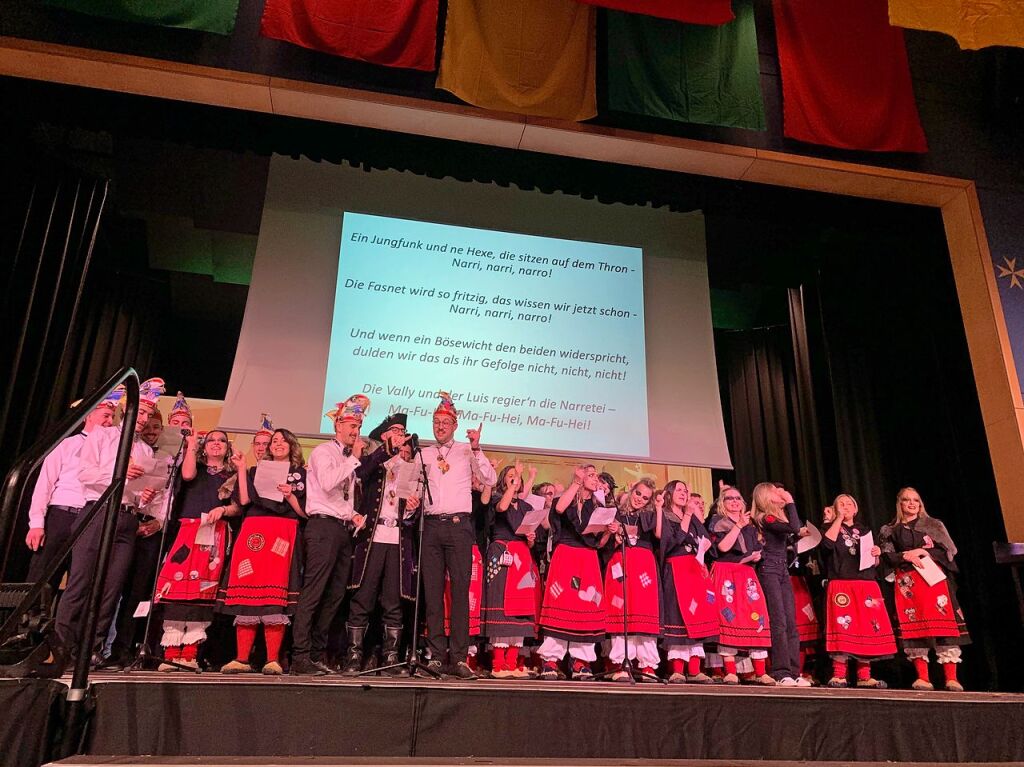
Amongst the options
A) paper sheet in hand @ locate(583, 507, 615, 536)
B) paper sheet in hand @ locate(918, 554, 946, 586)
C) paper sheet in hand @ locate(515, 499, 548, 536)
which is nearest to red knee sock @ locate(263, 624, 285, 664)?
paper sheet in hand @ locate(515, 499, 548, 536)

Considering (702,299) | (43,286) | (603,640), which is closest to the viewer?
(603,640)

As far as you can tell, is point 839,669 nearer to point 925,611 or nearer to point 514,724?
point 925,611

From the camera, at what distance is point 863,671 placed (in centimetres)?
483

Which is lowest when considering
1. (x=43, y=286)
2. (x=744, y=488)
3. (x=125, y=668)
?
(x=125, y=668)

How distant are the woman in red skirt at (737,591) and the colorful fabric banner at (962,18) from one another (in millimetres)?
3453

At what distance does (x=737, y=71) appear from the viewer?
575cm

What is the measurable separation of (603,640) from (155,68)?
14.9ft

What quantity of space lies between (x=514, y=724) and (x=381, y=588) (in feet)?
4.68

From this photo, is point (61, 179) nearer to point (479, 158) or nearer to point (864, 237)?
point (479, 158)

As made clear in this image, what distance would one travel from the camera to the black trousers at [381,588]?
415 cm

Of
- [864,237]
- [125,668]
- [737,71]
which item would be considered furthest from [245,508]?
[864,237]

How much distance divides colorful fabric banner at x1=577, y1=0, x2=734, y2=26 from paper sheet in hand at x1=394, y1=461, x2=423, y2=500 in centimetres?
343

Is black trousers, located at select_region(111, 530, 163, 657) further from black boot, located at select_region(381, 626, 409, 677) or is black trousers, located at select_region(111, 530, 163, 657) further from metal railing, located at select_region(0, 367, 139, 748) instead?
metal railing, located at select_region(0, 367, 139, 748)

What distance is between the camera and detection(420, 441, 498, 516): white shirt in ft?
13.7
